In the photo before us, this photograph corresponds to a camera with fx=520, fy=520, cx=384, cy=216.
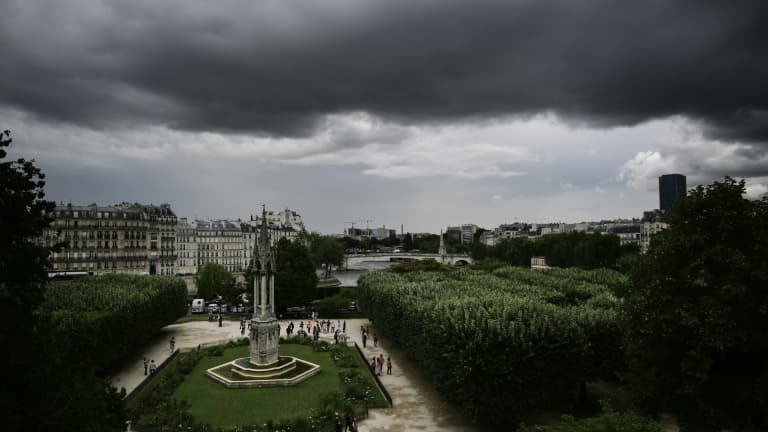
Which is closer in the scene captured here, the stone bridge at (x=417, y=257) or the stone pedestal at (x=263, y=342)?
the stone pedestal at (x=263, y=342)

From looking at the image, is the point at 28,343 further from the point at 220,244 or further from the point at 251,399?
the point at 220,244

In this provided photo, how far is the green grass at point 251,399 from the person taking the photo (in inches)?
1110

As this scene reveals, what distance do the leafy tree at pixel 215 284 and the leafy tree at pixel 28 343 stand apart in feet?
228

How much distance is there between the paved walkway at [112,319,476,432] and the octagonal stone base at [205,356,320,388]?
5641 mm

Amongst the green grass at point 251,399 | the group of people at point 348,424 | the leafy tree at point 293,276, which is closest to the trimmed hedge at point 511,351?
the group of people at point 348,424

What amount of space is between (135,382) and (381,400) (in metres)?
18.7

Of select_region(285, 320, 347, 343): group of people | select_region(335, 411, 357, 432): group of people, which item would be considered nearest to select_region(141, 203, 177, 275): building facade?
select_region(285, 320, 347, 343): group of people

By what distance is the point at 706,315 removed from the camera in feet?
64.7

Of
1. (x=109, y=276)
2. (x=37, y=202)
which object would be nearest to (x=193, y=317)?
(x=109, y=276)

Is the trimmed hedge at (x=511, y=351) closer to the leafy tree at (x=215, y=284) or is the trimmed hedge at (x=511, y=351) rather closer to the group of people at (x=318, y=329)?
the group of people at (x=318, y=329)

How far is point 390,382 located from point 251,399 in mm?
10171

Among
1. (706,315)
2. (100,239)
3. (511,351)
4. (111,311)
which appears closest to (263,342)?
(111,311)

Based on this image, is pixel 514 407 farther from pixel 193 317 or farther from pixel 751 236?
pixel 193 317

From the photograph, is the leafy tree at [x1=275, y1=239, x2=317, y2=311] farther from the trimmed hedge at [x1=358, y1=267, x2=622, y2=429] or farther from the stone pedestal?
the trimmed hedge at [x1=358, y1=267, x2=622, y2=429]
